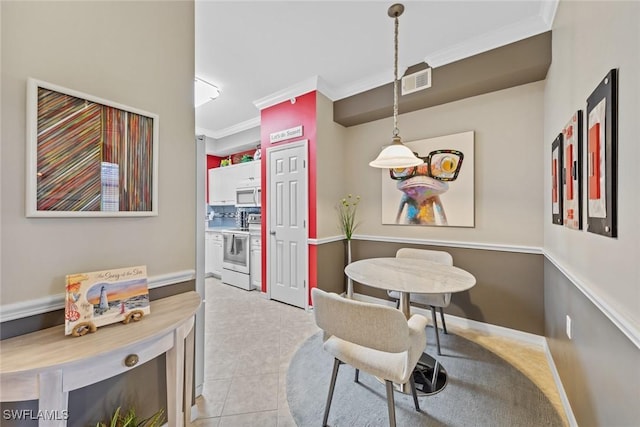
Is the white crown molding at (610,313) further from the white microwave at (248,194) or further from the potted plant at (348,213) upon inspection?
the white microwave at (248,194)

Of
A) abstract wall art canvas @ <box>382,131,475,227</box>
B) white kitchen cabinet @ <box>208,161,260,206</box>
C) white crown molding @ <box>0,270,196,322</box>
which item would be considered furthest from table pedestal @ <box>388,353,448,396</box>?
white kitchen cabinet @ <box>208,161,260,206</box>

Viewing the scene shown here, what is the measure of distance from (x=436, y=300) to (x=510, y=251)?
3.10ft

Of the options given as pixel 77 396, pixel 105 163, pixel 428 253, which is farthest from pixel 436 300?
pixel 105 163

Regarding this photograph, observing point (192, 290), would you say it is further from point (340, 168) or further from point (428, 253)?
point (340, 168)

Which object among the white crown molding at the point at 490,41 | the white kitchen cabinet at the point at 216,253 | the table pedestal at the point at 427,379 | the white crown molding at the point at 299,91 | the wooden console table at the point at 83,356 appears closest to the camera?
the wooden console table at the point at 83,356

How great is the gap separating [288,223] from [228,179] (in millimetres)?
2113

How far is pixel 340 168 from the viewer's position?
3.45 m

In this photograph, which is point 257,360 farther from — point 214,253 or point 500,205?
point 214,253

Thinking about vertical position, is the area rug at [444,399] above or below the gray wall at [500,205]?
below

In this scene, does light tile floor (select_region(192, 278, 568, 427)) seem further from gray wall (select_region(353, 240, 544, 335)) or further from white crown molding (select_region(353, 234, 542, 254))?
white crown molding (select_region(353, 234, 542, 254))

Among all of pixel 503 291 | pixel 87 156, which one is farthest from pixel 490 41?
pixel 87 156

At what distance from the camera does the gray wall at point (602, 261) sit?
2.66ft

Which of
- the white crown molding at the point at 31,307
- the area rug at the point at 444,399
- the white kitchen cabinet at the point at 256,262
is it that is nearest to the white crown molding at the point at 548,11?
the area rug at the point at 444,399

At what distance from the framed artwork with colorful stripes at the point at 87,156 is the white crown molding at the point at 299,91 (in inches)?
83.4
